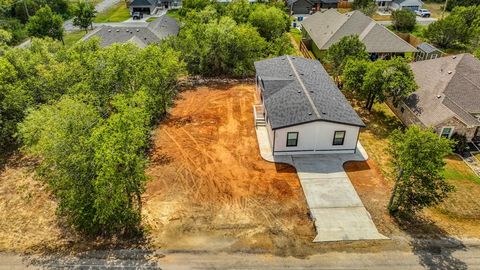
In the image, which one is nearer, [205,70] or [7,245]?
[7,245]

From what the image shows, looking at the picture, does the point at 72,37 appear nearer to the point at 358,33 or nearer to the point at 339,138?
the point at 358,33

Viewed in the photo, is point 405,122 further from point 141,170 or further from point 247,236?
point 141,170

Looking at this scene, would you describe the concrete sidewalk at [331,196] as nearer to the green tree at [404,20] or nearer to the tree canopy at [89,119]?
the tree canopy at [89,119]

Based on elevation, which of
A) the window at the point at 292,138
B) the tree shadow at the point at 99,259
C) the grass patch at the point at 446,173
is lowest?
the tree shadow at the point at 99,259

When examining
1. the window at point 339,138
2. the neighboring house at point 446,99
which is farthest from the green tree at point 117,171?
the neighboring house at point 446,99

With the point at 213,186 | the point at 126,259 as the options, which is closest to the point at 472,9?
the point at 213,186

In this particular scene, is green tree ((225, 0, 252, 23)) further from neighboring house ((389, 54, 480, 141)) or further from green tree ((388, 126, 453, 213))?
green tree ((388, 126, 453, 213))
